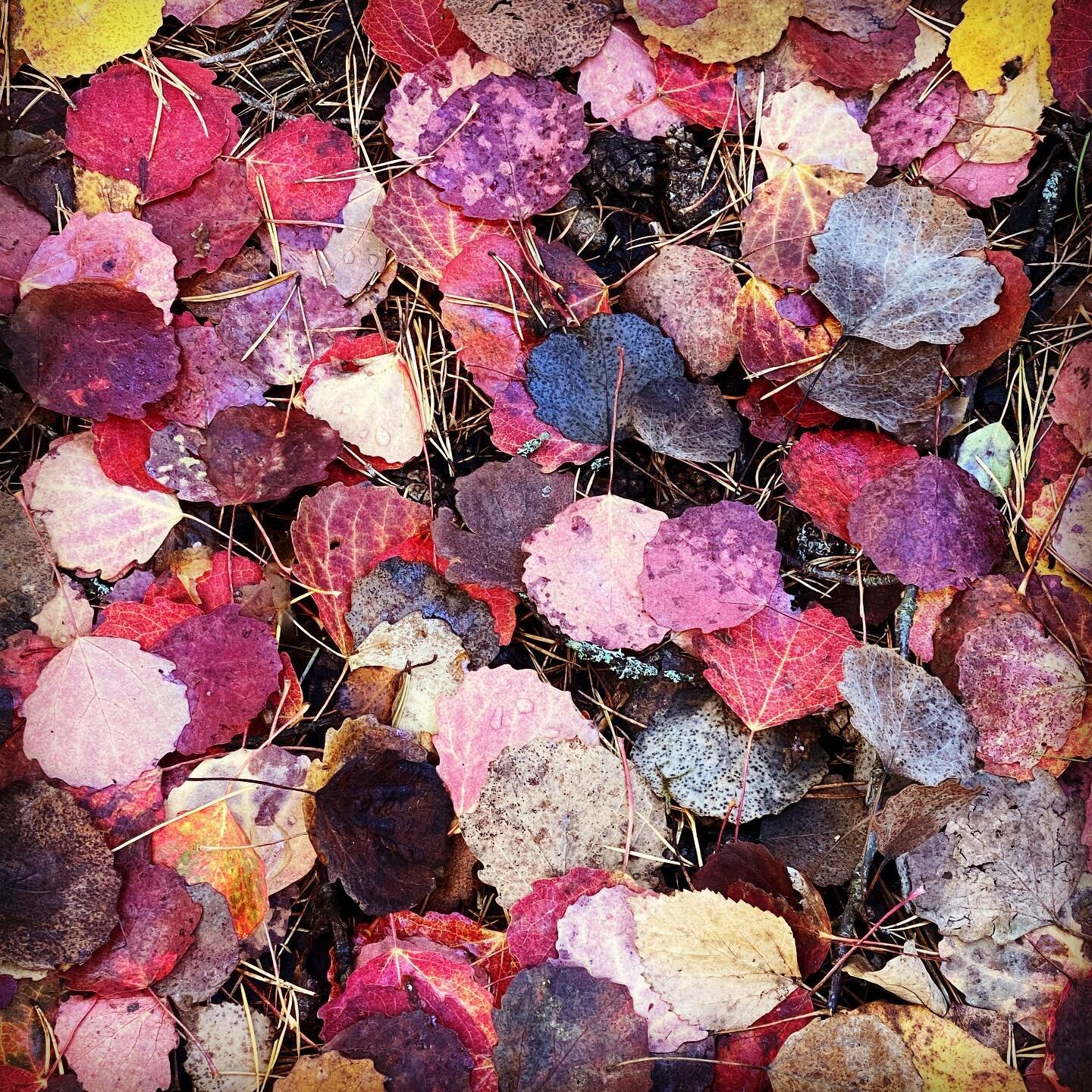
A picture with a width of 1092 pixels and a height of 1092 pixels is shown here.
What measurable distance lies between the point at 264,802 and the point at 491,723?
484 millimetres

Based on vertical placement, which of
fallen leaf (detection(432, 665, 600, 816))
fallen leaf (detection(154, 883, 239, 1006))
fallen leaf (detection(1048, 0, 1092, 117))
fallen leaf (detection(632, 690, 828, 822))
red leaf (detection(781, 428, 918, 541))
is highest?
fallen leaf (detection(1048, 0, 1092, 117))

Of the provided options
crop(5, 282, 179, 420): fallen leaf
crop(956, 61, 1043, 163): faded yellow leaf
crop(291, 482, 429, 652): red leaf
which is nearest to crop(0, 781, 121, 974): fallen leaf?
crop(291, 482, 429, 652): red leaf

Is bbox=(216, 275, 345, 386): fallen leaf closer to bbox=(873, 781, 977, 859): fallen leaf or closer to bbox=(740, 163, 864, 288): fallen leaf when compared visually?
bbox=(740, 163, 864, 288): fallen leaf

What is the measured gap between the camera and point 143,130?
6.45 feet

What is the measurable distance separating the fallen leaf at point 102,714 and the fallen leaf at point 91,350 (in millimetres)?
500

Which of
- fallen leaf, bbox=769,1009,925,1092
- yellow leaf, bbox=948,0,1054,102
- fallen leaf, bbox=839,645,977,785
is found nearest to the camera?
fallen leaf, bbox=769,1009,925,1092

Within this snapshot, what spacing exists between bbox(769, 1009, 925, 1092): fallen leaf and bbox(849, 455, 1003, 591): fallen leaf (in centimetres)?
86

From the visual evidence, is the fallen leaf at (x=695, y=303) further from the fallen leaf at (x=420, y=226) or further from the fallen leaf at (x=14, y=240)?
the fallen leaf at (x=14, y=240)

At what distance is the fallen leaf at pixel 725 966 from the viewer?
1739 mm

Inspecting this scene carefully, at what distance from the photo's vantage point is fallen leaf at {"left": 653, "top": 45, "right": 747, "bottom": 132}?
6.49ft

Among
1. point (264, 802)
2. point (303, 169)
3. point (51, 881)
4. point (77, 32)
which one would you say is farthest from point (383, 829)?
point (77, 32)

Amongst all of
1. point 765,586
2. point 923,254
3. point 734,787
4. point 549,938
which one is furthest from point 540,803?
point 923,254

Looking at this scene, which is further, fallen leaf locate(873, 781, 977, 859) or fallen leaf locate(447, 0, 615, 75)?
fallen leaf locate(447, 0, 615, 75)

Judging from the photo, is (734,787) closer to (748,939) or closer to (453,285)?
(748,939)
